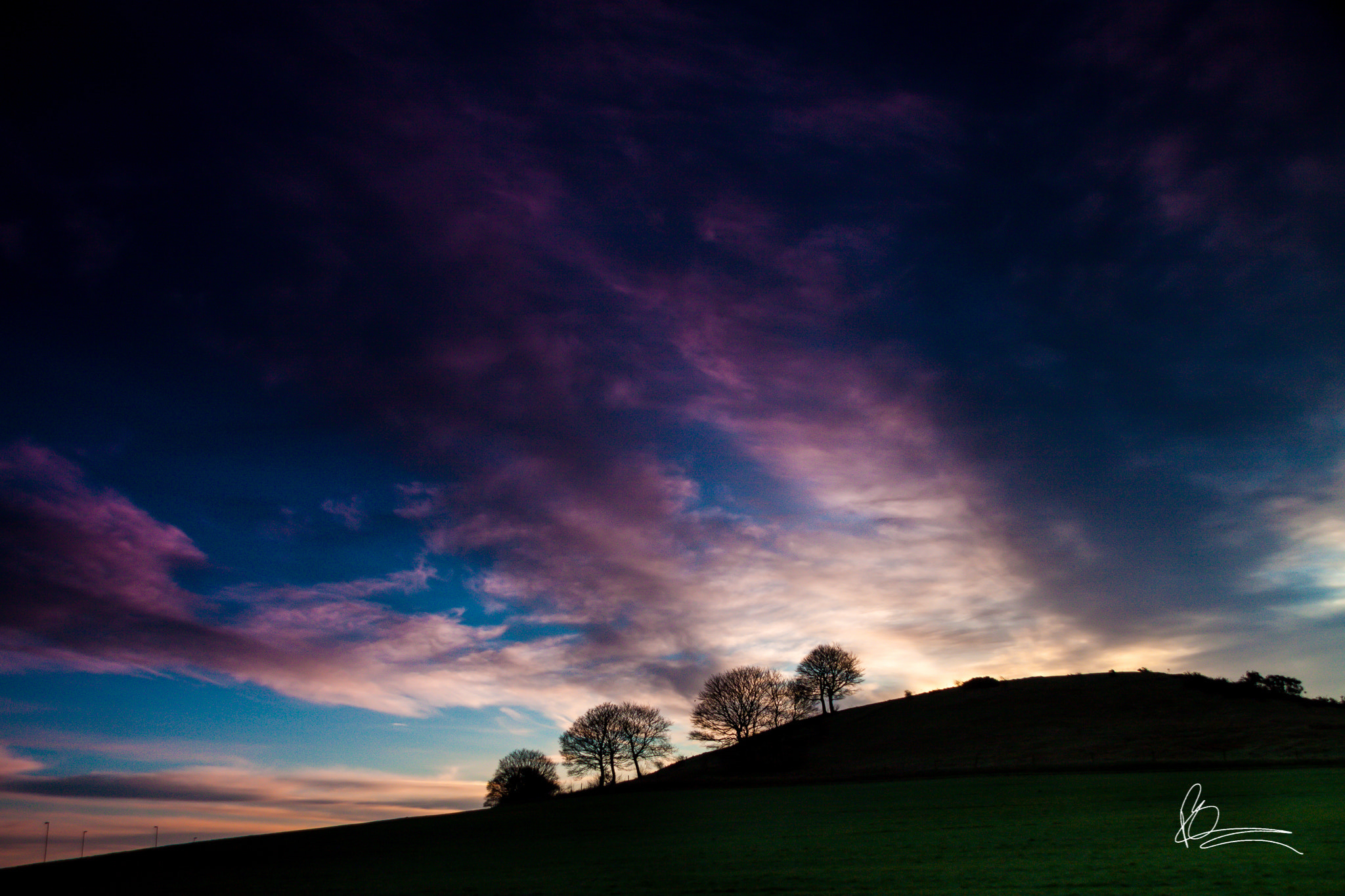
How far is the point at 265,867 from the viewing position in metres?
40.7

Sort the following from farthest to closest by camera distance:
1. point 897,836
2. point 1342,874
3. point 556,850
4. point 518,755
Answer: point 518,755
point 556,850
point 897,836
point 1342,874

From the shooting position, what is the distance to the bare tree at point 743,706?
108 meters

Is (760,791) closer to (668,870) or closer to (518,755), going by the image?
(668,870)

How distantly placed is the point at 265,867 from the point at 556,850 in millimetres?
19008

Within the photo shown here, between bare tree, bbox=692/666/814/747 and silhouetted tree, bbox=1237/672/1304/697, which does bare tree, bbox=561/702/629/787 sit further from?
silhouetted tree, bbox=1237/672/1304/697

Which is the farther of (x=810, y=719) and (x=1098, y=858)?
(x=810, y=719)

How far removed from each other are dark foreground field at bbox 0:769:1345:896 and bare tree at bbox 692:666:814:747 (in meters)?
46.4

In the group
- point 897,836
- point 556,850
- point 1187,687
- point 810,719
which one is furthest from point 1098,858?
point 810,719

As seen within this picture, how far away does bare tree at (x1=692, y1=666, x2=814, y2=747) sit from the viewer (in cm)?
10812

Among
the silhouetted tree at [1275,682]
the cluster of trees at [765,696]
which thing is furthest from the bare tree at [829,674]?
the silhouetted tree at [1275,682]

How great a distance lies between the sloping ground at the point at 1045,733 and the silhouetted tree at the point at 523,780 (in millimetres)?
27035

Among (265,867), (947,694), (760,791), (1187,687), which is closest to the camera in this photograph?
(265,867)
